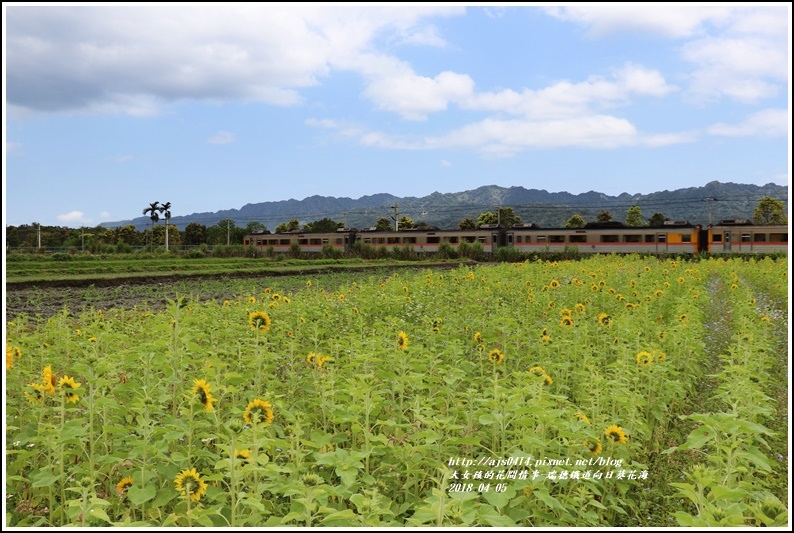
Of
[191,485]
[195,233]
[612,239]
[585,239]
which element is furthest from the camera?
[195,233]

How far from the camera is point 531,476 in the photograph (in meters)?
2.78

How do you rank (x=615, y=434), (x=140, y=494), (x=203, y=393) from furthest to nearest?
(x=615, y=434)
(x=203, y=393)
(x=140, y=494)

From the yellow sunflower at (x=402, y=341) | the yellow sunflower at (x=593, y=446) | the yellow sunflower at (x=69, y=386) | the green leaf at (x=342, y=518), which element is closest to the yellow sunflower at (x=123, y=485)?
the yellow sunflower at (x=69, y=386)

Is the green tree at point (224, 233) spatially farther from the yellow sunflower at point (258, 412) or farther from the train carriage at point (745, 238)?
the yellow sunflower at point (258, 412)

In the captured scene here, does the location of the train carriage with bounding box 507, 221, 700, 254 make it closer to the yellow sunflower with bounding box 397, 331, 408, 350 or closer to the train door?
the train door

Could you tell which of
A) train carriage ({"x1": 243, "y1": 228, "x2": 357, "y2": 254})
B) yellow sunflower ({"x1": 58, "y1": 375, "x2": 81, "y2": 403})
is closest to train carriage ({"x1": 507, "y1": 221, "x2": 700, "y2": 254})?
train carriage ({"x1": 243, "y1": 228, "x2": 357, "y2": 254})

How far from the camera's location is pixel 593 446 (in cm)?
318

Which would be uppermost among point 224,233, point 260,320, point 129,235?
point 224,233

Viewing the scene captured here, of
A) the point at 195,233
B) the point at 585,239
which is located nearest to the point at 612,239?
the point at 585,239

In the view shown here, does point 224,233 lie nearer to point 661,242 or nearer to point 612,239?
point 612,239

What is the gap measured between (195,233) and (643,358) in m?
69.7

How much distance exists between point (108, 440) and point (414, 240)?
131ft

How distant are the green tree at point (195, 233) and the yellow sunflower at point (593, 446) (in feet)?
228

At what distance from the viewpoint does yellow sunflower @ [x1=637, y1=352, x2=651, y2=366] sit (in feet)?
14.5
